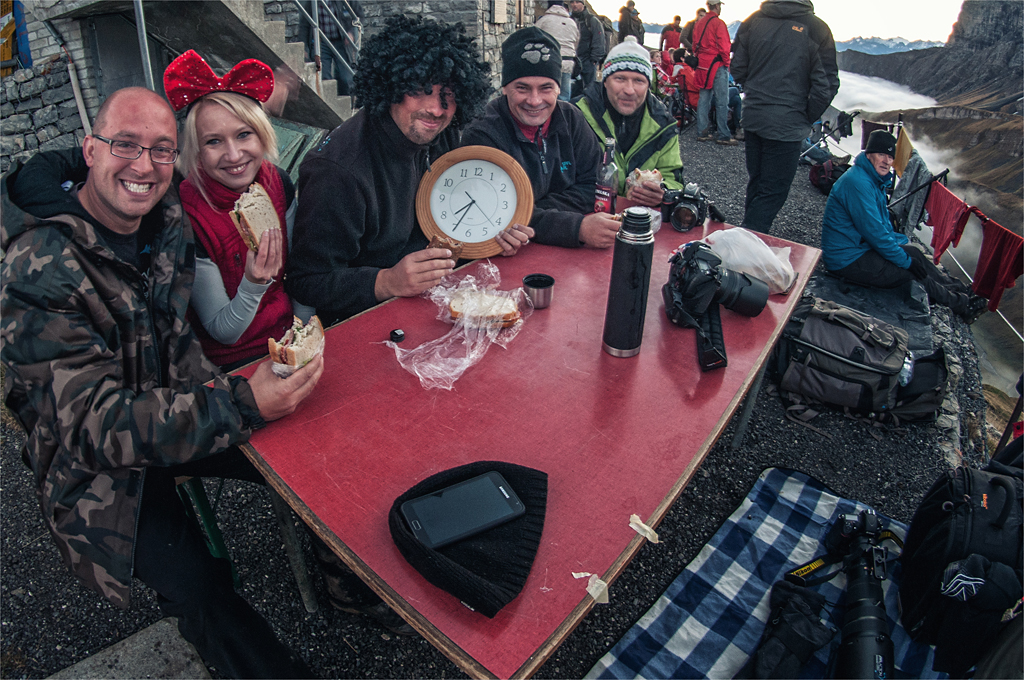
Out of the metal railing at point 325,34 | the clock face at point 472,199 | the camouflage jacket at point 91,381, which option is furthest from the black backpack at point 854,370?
the metal railing at point 325,34

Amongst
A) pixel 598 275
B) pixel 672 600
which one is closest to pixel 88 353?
pixel 598 275

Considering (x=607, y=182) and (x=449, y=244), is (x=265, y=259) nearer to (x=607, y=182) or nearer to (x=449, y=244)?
(x=449, y=244)

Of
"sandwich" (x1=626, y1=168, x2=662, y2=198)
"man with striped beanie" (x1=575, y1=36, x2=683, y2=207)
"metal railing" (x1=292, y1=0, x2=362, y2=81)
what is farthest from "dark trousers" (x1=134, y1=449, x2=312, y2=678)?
"metal railing" (x1=292, y1=0, x2=362, y2=81)

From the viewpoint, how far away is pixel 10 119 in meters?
5.91

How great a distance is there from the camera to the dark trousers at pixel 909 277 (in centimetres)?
470

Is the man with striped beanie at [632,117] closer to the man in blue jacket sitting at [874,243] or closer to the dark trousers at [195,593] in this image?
the man in blue jacket sitting at [874,243]

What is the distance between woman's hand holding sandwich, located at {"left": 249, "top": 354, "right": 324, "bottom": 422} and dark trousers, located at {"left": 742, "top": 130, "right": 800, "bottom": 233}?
4724 mm

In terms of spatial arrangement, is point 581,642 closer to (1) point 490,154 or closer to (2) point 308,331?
(2) point 308,331

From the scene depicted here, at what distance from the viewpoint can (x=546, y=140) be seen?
3023 mm

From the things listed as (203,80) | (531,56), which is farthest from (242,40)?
(203,80)

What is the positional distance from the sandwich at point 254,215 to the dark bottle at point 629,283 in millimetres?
1184

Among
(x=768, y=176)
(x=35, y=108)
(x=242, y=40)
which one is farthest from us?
(x=35, y=108)

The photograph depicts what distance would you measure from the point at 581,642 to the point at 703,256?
5.22 feet

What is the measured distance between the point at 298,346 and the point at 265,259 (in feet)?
1.66
